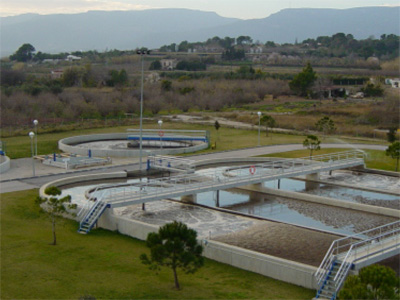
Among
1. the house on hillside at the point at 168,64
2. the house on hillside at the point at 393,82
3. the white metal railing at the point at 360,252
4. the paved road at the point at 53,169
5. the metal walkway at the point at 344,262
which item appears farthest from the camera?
the house on hillside at the point at 168,64

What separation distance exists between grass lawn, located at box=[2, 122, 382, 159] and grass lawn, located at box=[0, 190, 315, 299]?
17184 millimetres

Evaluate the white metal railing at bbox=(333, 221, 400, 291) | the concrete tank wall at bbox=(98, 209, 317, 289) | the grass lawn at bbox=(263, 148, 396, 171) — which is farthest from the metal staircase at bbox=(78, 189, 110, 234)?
the grass lawn at bbox=(263, 148, 396, 171)

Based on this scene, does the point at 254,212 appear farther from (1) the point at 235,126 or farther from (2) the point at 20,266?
(1) the point at 235,126

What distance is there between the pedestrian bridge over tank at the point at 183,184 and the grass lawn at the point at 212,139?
7.52 m

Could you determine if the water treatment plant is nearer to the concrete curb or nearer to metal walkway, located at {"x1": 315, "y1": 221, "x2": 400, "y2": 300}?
metal walkway, located at {"x1": 315, "y1": 221, "x2": 400, "y2": 300}

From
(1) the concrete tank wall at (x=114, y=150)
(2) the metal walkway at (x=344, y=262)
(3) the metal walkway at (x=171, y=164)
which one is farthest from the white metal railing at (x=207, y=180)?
(2) the metal walkway at (x=344, y=262)

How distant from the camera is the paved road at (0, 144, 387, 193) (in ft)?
93.7

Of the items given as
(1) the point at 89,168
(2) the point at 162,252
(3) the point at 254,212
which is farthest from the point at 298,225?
(1) the point at 89,168

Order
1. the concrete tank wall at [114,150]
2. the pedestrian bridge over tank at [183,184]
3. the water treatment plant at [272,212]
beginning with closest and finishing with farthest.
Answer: the water treatment plant at [272,212], the pedestrian bridge over tank at [183,184], the concrete tank wall at [114,150]

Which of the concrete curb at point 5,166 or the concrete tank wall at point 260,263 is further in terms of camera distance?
the concrete curb at point 5,166

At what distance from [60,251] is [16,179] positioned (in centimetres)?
1133

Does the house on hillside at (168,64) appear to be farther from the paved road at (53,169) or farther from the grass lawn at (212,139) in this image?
the paved road at (53,169)

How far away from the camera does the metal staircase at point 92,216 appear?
69.9 feet

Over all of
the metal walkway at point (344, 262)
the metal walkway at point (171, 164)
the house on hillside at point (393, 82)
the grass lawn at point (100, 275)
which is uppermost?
the house on hillside at point (393, 82)
